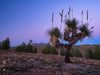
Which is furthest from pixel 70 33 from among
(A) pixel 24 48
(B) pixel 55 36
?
(A) pixel 24 48

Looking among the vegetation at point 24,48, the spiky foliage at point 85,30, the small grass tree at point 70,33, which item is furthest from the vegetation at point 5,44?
the spiky foliage at point 85,30

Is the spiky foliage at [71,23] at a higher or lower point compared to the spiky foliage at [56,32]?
higher

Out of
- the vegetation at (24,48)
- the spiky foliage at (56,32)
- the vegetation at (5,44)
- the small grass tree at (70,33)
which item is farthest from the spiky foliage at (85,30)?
the vegetation at (5,44)

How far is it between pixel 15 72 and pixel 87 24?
7754 millimetres

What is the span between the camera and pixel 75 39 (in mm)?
11383

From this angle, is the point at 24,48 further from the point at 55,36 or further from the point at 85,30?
the point at 85,30

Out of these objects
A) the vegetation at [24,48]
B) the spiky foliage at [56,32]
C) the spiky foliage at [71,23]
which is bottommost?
the vegetation at [24,48]

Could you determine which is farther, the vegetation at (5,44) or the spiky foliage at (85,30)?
the vegetation at (5,44)

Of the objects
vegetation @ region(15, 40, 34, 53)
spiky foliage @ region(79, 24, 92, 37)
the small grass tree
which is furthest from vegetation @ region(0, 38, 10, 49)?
spiky foliage @ region(79, 24, 92, 37)

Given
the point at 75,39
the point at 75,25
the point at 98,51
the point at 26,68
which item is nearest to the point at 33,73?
the point at 26,68

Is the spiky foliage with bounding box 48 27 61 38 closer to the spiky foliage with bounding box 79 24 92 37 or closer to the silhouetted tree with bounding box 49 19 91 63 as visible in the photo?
the silhouetted tree with bounding box 49 19 91 63

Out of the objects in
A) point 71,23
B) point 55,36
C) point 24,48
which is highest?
point 71,23

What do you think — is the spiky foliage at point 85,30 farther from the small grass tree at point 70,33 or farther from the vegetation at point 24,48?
the vegetation at point 24,48

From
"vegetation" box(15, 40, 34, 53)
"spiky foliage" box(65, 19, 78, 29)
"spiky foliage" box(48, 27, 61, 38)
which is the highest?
"spiky foliage" box(65, 19, 78, 29)
